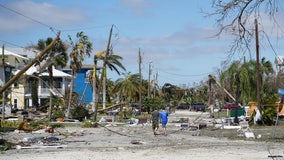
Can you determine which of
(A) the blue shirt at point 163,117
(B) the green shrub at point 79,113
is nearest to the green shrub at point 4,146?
(A) the blue shirt at point 163,117

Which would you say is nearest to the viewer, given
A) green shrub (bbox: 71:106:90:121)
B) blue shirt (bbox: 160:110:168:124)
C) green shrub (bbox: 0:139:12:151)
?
green shrub (bbox: 0:139:12:151)

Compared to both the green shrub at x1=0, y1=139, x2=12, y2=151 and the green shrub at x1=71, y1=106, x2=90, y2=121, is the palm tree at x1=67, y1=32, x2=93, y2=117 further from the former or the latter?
the green shrub at x1=0, y1=139, x2=12, y2=151

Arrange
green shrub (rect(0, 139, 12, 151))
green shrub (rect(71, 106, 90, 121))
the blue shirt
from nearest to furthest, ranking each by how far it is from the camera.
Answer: green shrub (rect(0, 139, 12, 151)), the blue shirt, green shrub (rect(71, 106, 90, 121))

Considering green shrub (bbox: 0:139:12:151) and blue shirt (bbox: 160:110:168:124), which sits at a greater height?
blue shirt (bbox: 160:110:168:124)

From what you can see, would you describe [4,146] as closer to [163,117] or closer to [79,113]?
[163,117]

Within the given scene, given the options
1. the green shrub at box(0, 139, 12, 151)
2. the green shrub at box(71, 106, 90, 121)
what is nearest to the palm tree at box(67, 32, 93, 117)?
the green shrub at box(71, 106, 90, 121)

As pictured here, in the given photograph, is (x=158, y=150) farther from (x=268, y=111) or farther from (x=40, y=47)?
(x=40, y=47)

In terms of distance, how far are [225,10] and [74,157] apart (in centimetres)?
1038

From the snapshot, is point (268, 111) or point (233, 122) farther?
point (233, 122)

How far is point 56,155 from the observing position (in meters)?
18.2

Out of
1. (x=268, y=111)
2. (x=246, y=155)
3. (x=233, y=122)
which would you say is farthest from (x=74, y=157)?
(x=233, y=122)

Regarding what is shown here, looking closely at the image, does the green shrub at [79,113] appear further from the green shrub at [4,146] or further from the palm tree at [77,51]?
the green shrub at [4,146]

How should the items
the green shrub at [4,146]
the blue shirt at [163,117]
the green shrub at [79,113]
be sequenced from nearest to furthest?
the green shrub at [4,146] → the blue shirt at [163,117] → the green shrub at [79,113]

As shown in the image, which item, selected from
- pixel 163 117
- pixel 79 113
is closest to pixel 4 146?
pixel 163 117
